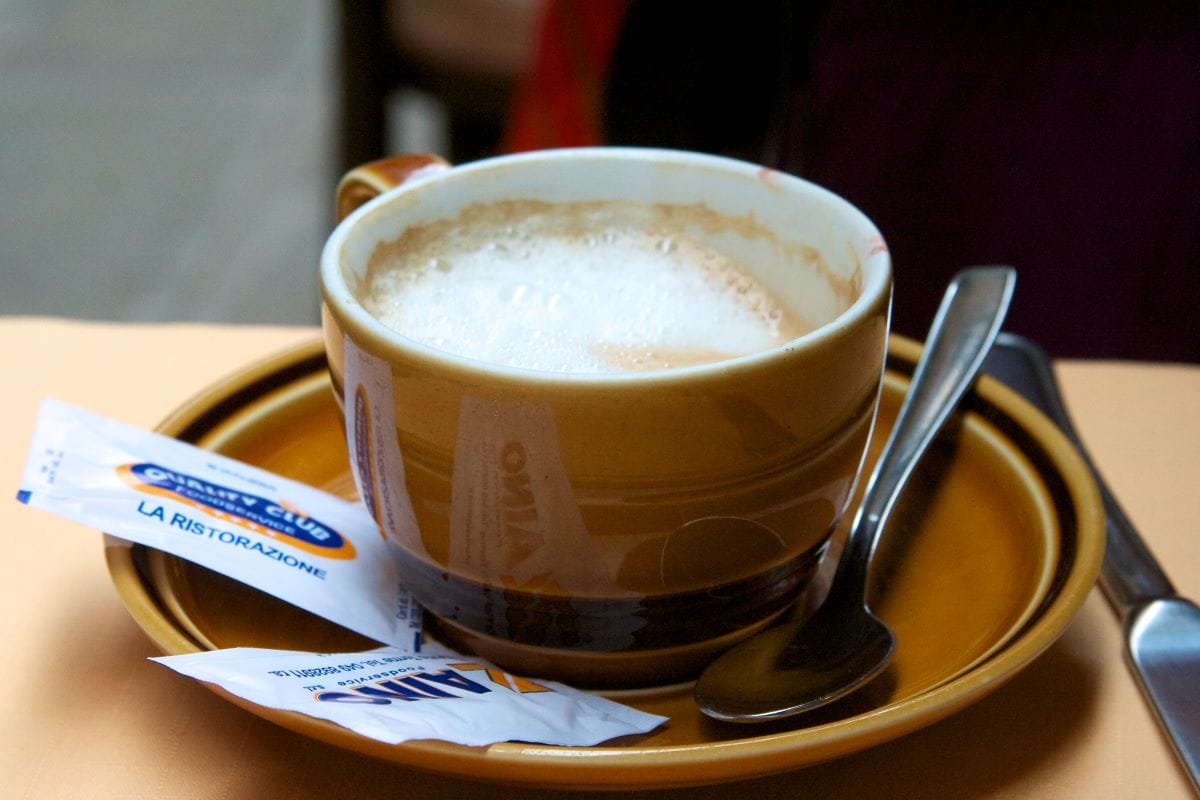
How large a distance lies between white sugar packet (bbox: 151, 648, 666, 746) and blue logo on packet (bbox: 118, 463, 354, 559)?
0.08 metres

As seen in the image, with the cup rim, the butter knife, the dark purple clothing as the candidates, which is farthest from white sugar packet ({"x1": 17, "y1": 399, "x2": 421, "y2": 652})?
the dark purple clothing

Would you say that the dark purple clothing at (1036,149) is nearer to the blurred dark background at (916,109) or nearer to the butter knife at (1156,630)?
the blurred dark background at (916,109)

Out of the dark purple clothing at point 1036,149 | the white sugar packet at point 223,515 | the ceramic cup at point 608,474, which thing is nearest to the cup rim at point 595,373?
the ceramic cup at point 608,474

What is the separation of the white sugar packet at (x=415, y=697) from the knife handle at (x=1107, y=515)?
21 cm

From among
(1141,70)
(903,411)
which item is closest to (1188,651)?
(903,411)

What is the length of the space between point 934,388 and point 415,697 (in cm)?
28

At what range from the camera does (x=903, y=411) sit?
53cm

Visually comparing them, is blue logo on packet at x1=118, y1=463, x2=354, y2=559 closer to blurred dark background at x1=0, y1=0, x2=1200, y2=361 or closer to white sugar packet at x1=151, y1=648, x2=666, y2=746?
white sugar packet at x1=151, y1=648, x2=666, y2=746

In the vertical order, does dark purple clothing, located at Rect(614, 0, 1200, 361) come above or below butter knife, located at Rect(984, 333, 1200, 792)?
below

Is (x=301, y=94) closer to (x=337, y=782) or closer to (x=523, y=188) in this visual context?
(x=523, y=188)

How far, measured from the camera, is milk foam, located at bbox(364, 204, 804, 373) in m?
0.48

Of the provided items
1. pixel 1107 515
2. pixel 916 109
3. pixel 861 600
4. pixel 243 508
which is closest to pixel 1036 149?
pixel 916 109

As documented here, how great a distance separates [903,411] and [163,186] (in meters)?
2.04

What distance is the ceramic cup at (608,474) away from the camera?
372mm
